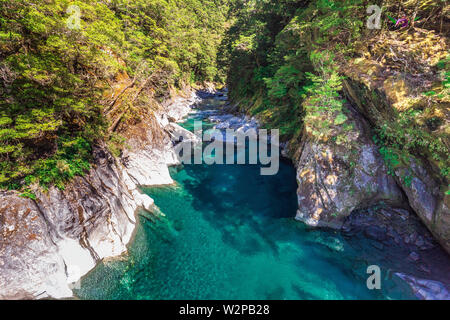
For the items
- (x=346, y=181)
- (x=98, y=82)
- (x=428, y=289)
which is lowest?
(x=428, y=289)

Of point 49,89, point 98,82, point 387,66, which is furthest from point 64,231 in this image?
point 387,66

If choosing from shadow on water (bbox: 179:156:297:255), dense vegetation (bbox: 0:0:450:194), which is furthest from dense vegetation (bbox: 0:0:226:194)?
shadow on water (bbox: 179:156:297:255)

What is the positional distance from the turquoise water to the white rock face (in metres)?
0.61

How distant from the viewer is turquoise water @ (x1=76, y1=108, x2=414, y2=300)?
6.73 meters

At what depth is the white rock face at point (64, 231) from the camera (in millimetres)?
5461

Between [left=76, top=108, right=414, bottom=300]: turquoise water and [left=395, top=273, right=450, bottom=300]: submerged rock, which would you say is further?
[left=76, top=108, right=414, bottom=300]: turquoise water

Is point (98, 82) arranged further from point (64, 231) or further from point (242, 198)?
point (242, 198)

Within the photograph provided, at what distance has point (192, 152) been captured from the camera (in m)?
17.3

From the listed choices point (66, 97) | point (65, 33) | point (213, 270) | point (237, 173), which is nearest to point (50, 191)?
point (66, 97)

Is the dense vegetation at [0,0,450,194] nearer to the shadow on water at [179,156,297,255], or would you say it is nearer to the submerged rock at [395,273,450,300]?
the submerged rock at [395,273,450,300]

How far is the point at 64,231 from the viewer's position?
255 inches

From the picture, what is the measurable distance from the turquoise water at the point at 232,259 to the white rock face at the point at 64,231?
61 cm

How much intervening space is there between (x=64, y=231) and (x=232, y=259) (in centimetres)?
623
